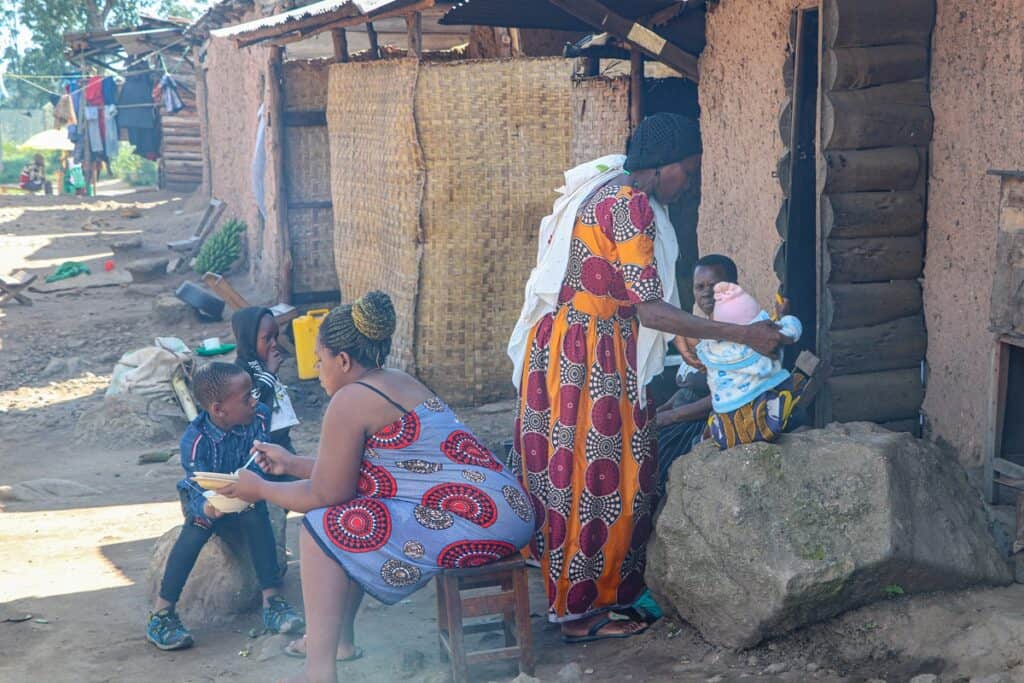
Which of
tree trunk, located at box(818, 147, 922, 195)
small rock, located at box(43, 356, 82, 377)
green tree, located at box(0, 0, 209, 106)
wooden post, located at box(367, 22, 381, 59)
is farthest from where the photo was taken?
green tree, located at box(0, 0, 209, 106)

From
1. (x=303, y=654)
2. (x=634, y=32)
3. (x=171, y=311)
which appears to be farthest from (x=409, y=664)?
(x=171, y=311)

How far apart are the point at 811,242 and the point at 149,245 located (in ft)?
44.5

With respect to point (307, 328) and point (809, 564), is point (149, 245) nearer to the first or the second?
point (307, 328)

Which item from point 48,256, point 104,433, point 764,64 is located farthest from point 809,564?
point 48,256

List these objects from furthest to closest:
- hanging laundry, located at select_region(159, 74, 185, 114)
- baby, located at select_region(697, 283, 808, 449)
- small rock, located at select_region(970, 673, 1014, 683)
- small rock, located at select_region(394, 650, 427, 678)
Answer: hanging laundry, located at select_region(159, 74, 185, 114), small rock, located at select_region(394, 650, 427, 678), baby, located at select_region(697, 283, 808, 449), small rock, located at select_region(970, 673, 1014, 683)

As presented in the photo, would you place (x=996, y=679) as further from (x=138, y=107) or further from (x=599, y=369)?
(x=138, y=107)

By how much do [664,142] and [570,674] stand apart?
64.6 inches

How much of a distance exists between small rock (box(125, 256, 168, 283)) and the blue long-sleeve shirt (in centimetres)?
962

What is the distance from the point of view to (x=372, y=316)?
3.38 meters

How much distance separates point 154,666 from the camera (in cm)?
389

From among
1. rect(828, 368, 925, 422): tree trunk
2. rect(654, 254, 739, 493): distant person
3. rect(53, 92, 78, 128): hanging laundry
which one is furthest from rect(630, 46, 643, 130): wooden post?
rect(53, 92, 78, 128): hanging laundry

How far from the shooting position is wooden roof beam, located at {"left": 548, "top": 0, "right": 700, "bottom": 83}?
16.3ft

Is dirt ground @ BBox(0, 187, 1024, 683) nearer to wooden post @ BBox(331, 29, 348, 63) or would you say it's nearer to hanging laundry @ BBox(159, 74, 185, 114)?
wooden post @ BBox(331, 29, 348, 63)

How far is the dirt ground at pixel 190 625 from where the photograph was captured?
3.26 metres
